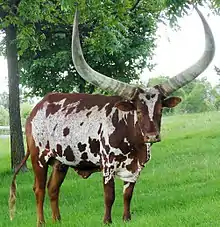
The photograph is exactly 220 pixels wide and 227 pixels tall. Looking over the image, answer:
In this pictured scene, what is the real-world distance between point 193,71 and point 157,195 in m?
3.74

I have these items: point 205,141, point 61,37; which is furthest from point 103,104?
point 205,141

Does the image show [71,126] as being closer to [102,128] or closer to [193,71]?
[102,128]

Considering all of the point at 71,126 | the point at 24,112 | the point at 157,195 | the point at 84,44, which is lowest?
the point at 24,112

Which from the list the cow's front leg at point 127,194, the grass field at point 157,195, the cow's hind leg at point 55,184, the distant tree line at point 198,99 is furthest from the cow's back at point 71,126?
the distant tree line at point 198,99

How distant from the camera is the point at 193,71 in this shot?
25.4 ft

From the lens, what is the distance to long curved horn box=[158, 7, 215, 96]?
7.66 meters

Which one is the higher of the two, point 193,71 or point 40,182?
point 193,71

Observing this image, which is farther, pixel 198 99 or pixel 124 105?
pixel 198 99

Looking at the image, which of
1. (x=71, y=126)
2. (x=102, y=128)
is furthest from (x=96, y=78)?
(x=71, y=126)

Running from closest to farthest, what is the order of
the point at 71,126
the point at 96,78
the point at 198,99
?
1. the point at 96,78
2. the point at 71,126
3. the point at 198,99

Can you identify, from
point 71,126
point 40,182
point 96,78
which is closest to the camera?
point 96,78

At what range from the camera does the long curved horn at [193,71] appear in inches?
302

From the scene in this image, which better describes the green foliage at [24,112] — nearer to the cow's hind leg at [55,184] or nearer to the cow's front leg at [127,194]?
the cow's hind leg at [55,184]

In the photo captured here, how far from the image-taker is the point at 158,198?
10.4 m
